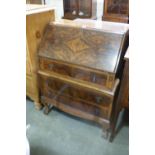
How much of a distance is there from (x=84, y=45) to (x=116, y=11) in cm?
172

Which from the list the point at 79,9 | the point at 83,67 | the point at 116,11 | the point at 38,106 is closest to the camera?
the point at 83,67

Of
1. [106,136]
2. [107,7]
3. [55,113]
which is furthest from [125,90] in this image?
[107,7]

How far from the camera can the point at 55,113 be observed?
1904 mm

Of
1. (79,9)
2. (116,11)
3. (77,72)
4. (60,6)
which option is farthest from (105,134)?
(60,6)

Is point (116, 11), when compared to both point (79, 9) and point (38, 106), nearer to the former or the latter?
point (79, 9)

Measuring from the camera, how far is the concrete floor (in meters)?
1.50

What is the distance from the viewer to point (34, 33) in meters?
1.65

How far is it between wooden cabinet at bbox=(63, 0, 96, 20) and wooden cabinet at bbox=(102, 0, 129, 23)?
27 centimetres

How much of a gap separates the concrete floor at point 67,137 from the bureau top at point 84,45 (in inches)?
27.0

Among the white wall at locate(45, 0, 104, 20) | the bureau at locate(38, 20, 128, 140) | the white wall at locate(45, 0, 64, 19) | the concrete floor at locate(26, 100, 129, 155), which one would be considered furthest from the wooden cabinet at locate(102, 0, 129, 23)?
the concrete floor at locate(26, 100, 129, 155)

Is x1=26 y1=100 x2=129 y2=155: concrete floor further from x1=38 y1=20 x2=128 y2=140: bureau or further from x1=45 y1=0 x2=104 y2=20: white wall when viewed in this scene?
x1=45 y1=0 x2=104 y2=20: white wall

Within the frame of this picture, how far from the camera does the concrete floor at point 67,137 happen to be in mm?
1497

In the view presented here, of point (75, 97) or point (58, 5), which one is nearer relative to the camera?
point (75, 97)
